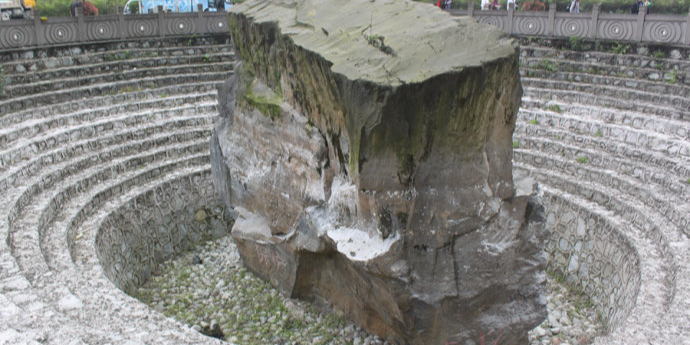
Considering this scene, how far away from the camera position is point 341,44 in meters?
4.94

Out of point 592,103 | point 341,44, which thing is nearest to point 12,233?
point 341,44

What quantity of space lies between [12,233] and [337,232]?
10.4 feet

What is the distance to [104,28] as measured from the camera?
10109 millimetres

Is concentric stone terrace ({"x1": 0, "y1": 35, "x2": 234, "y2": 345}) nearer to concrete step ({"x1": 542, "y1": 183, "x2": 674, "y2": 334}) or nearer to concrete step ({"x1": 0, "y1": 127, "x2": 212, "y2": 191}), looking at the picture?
concrete step ({"x1": 0, "y1": 127, "x2": 212, "y2": 191})

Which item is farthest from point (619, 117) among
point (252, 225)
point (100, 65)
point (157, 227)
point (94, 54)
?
point (94, 54)

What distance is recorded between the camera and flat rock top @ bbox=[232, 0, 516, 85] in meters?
4.25

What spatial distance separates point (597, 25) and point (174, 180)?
6.93 m

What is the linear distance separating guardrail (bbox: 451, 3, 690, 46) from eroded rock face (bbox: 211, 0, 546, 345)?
16.6ft

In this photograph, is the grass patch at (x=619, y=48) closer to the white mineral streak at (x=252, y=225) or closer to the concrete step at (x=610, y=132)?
the concrete step at (x=610, y=132)

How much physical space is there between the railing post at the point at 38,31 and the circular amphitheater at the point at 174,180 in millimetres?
132

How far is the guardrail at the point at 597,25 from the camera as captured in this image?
28.7 feet

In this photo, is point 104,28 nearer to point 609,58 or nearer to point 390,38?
point 390,38

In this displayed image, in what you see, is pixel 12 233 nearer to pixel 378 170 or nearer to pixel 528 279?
pixel 378 170

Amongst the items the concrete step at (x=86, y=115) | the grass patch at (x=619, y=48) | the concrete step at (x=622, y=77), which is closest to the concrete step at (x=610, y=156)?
the concrete step at (x=622, y=77)
